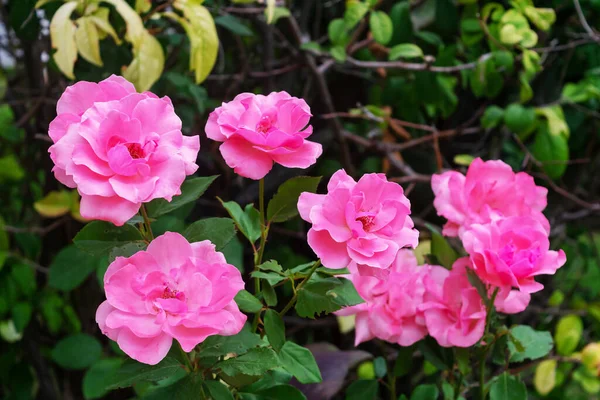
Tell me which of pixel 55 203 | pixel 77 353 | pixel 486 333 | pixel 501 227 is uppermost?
pixel 501 227

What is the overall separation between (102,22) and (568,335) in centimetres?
100

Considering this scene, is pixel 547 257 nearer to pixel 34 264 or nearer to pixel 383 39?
pixel 383 39

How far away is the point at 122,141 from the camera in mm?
423

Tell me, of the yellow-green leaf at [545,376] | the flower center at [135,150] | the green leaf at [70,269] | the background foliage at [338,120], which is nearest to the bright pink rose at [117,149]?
the flower center at [135,150]

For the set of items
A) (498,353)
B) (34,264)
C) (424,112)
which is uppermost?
(498,353)

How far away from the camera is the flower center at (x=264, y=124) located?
46 centimetres

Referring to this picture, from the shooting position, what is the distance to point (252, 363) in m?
0.46

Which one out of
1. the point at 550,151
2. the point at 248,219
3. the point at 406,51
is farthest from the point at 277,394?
the point at 550,151

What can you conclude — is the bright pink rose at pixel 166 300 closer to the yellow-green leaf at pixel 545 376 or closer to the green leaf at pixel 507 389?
the green leaf at pixel 507 389

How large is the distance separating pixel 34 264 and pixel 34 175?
0.20m

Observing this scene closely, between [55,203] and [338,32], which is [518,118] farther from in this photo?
[55,203]

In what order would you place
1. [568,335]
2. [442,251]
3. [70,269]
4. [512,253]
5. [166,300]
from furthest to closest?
[568,335] < [70,269] < [442,251] < [512,253] < [166,300]

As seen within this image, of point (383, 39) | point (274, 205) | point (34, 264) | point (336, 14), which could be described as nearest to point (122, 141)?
point (274, 205)

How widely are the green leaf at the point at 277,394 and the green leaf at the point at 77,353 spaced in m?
0.49
